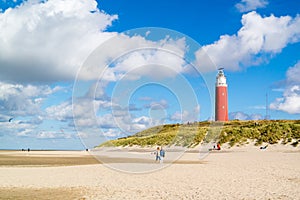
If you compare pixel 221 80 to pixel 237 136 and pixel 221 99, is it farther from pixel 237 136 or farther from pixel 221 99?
pixel 237 136

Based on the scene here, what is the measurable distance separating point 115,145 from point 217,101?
26.3m

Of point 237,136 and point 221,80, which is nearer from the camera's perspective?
point 237,136

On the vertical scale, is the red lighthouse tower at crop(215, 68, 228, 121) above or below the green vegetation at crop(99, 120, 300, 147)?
above

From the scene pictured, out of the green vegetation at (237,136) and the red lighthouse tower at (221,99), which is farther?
the red lighthouse tower at (221,99)

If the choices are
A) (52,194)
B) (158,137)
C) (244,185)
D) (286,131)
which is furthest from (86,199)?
(158,137)

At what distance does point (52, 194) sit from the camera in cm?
1535

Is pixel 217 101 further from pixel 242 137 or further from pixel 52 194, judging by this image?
pixel 52 194

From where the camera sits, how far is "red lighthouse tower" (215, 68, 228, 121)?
80875mm

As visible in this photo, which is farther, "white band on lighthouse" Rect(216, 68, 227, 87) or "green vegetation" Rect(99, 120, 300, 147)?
"white band on lighthouse" Rect(216, 68, 227, 87)

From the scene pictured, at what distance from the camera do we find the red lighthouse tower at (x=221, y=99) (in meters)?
80.9

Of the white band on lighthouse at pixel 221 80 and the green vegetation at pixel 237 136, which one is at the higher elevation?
the white band on lighthouse at pixel 221 80

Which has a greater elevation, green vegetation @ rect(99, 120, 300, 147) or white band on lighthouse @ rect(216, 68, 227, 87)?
white band on lighthouse @ rect(216, 68, 227, 87)

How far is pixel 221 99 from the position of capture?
81.5 m

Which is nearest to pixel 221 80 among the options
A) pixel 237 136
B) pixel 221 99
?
pixel 221 99
